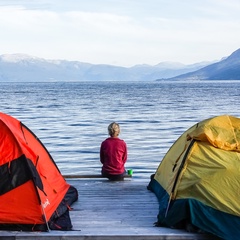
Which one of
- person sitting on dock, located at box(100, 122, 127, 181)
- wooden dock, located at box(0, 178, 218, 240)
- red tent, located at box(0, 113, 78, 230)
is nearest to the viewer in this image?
wooden dock, located at box(0, 178, 218, 240)

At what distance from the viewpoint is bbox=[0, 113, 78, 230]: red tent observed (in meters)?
8.61

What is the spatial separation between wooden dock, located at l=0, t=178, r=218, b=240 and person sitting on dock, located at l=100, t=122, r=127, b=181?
193 millimetres

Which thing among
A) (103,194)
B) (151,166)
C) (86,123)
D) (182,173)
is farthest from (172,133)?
(182,173)

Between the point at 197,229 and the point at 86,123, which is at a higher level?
the point at 197,229

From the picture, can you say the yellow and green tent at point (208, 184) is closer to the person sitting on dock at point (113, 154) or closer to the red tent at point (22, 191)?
the red tent at point (22, 191)

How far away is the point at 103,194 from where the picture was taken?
11.4 m

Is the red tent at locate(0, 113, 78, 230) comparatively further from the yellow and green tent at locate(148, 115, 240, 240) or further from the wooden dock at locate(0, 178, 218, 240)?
the yellow and green tent at locate(148, 115, 240, 240)

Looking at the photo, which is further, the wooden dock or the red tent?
the red tent

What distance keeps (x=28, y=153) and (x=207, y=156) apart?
2.79 metres

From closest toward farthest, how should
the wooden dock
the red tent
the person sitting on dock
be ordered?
1. the wooden dock
2. the red tent
3. the person sitting on dock

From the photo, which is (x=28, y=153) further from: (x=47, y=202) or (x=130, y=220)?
(x=130, y=220)

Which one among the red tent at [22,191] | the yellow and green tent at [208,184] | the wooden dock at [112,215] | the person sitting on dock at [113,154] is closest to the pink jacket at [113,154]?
the person sitting on dock at [113,154]

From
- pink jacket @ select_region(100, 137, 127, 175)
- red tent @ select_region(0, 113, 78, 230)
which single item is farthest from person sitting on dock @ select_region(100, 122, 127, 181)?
red tent @ select_region(0, 113, 78, 230)

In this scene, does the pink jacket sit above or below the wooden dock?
above
